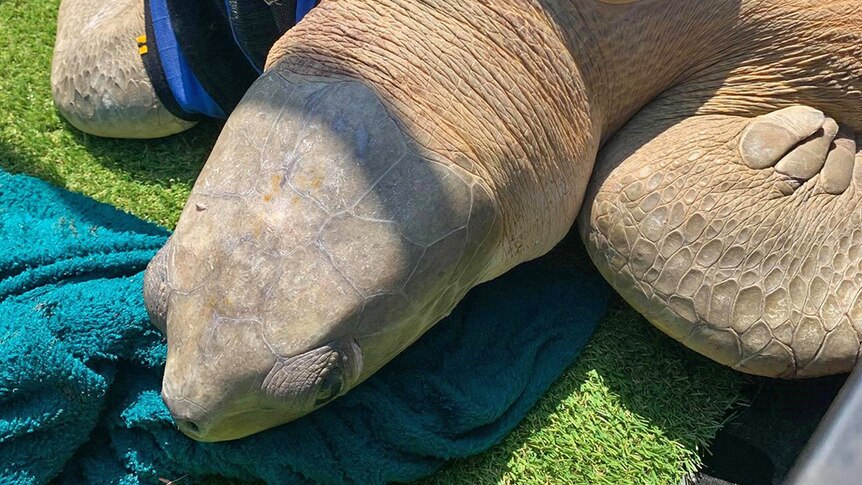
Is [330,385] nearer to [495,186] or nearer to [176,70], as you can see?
[495,186]

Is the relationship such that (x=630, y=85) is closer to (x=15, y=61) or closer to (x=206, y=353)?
(x=206, y=353)

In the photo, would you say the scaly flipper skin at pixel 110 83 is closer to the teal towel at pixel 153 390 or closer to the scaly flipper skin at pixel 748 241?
the teal towel at pixel 153 390

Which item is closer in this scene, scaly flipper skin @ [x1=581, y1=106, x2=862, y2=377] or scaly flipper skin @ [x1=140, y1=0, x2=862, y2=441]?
scaly flipper skin @ [x1=140, y1=0, x2=862, y2=441]

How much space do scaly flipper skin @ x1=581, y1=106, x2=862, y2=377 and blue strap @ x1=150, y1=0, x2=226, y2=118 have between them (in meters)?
1.16

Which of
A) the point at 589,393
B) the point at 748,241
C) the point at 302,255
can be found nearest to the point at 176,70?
the point at 302,255

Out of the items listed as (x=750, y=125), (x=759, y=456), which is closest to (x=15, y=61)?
(x=750, y=125)

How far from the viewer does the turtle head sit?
1213 mm

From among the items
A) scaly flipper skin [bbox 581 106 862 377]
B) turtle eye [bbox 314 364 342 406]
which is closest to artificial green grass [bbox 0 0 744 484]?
scaly flipper skin [bbox 581 106 862 377]

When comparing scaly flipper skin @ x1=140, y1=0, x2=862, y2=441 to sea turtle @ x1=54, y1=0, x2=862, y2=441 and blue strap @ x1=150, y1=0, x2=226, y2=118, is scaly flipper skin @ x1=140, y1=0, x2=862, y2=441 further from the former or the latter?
blue strap @ x1=150, y1=0, x2=226, y2=118

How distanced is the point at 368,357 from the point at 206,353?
0.29 meters

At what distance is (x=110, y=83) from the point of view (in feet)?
7.02

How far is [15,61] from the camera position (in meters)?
2.35

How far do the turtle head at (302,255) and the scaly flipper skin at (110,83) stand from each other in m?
0.92

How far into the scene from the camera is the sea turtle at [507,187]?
1.23 metres
